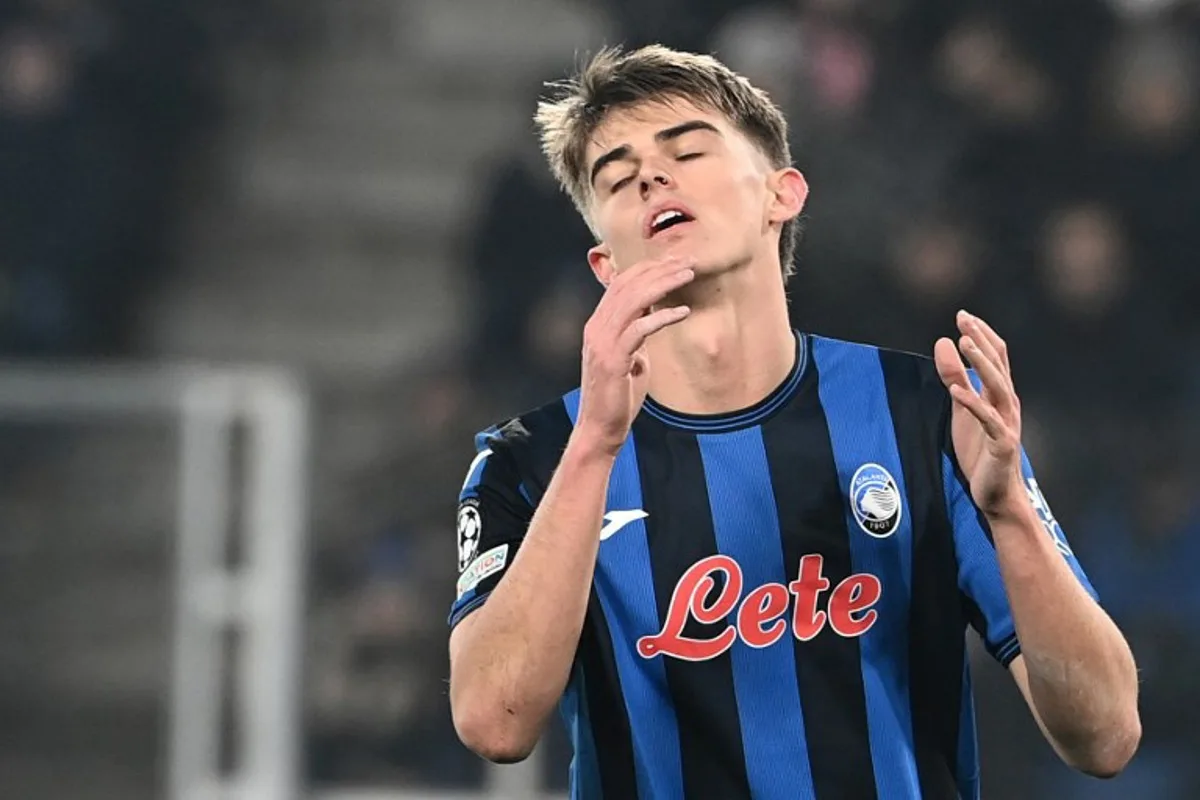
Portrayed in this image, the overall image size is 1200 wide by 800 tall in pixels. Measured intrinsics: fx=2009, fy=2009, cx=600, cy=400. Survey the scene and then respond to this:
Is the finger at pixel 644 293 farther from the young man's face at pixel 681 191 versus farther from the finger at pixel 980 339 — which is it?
the finger at pixel 980 339

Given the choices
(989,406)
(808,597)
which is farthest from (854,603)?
(989,406)

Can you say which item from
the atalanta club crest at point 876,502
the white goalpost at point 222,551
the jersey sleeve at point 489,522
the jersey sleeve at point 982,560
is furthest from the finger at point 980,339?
the white goalpost at point 222,551

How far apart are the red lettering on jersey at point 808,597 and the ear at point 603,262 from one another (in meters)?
0.50

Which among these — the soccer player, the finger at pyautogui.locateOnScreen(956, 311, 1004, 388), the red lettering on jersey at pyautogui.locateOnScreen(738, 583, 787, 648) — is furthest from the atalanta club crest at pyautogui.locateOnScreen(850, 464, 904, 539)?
the finger at pyautogui.locateOnScreen(956, 311, 1004, 388)

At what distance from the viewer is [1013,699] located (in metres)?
6.00

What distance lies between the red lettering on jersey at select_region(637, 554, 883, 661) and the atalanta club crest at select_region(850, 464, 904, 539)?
68 millimetres

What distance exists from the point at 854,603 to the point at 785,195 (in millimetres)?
620

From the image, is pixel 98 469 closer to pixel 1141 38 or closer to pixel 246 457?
pixel 246 457

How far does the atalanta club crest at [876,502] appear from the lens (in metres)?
2.69

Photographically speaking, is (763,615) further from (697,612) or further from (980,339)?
(980,339)

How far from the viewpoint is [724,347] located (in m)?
2.76

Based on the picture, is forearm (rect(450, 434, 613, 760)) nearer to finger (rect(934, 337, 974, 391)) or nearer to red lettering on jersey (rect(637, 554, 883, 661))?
red lettering on jersey (rect(637, 554, 883, 661))

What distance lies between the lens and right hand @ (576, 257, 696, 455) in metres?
2.42

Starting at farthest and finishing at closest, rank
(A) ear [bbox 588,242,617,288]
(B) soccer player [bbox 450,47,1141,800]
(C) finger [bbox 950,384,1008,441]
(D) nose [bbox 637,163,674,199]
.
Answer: (A) ear [bbox 588,242,617,288] → (D) nose [bbox 637,163,674,199] → (B) soccer player [bbox 450,47,1141,800] → (C) finger [bbox 950,384,1008,441]
